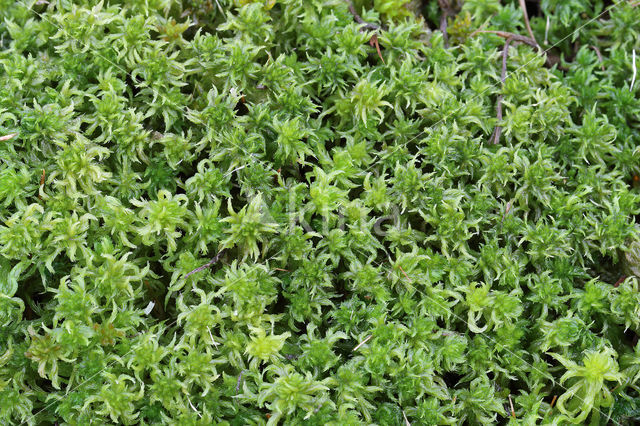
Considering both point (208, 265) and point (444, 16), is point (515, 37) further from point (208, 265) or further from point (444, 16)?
point (208, 265)

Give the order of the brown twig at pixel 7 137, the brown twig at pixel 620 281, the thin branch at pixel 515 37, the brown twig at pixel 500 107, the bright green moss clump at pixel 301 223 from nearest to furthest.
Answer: the bright green moss clump at pixel 301 223 < the brown twig at pixel 7 137 < the brown twig at pixel 620 281 < the brown twig at pixel 500 107 < the thin branch at pixel 515 37

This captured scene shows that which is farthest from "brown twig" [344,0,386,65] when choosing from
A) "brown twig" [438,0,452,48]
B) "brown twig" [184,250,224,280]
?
"brown twig" [184,250,224,280]

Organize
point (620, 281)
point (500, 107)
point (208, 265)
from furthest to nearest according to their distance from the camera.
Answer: point (500, 107), point (620, 281), point (208, 265)

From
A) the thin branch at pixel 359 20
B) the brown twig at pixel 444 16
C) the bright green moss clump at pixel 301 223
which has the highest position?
the thin branch at pixel 359 20

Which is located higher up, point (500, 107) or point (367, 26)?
point (367, 26)

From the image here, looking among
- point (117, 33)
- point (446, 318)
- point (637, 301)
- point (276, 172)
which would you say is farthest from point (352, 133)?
point (637, 301)

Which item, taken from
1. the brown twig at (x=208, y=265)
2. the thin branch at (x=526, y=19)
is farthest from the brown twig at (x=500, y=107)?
the brown twig at (x=208, y=265)

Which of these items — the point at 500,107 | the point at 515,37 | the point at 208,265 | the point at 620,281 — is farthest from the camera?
the point at 515,37

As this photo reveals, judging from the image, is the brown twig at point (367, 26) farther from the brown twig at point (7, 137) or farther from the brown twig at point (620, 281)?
the brown twig at point (7, 137)

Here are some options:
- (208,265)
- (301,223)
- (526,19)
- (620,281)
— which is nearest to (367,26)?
(526,19)
